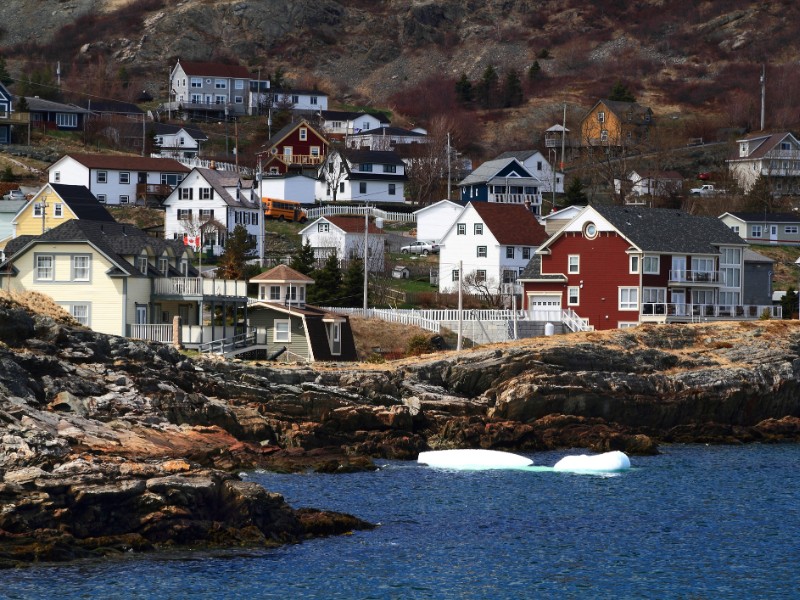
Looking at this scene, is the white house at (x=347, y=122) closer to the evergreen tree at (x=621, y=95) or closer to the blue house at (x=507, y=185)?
the evergreen tree at (x=621, y=95)

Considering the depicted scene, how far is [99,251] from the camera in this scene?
63906mm

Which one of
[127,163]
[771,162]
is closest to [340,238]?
[127,163]

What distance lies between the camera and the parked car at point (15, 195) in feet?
321

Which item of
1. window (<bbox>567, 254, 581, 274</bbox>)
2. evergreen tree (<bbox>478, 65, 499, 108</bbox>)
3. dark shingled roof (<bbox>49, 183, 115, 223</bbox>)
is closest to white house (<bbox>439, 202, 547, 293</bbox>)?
window (<bbox>567, 254, 581, 274</bbox>)

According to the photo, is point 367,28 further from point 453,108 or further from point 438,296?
point 438,296

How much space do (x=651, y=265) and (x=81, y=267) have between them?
31.6m

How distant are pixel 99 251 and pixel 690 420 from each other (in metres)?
26.4

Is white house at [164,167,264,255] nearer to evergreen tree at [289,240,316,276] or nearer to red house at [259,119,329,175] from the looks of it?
evergreen tree at [289,240,316,276]

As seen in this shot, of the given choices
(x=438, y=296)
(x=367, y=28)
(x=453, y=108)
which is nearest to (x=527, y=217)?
(x=438, y=296)

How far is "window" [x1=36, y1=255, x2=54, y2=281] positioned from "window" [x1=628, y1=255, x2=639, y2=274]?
31524 mm

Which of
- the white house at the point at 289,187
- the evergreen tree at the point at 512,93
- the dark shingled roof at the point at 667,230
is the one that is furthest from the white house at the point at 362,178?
the evergreen tree at the point at 512,93

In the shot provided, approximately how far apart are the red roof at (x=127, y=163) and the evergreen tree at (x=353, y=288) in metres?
32.6

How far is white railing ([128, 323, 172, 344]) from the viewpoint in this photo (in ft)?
206

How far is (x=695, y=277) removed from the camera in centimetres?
8119
